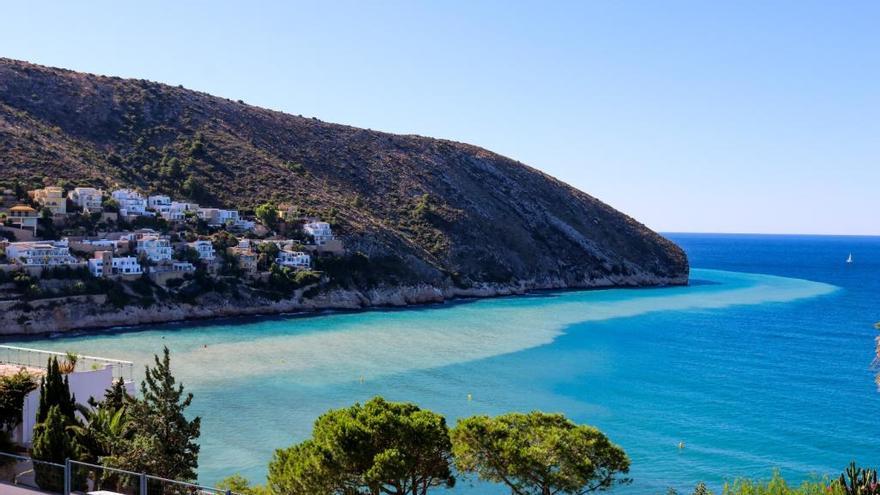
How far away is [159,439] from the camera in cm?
1608

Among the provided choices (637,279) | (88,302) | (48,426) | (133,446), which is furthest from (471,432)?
(637,279)

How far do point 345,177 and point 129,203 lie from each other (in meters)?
38.4

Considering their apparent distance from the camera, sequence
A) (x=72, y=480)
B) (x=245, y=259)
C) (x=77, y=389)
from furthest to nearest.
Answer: (x=245, y=259), (x=77, y=389), (x=72, y=480)

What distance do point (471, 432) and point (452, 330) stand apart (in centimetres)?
4890

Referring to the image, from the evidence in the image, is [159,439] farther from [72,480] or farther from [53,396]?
[53,396]

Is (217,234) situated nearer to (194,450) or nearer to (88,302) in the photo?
(88,302)

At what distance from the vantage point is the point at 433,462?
56.9ft

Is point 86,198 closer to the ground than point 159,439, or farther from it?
farther from it

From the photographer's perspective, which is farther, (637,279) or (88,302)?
(637,279)

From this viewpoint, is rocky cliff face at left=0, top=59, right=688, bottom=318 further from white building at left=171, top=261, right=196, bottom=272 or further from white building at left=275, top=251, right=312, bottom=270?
white building at left=171, top=261, right=196, bottom=272

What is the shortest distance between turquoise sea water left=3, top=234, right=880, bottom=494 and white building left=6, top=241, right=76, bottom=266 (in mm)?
10758

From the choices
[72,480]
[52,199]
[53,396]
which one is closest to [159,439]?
[72,480]

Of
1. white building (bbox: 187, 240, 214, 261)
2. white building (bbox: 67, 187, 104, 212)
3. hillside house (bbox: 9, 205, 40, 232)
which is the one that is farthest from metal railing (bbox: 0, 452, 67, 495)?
white building (bbox: 67, 187, 104, 212)

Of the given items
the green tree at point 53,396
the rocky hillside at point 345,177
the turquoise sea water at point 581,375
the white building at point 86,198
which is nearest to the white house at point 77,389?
the green tree at point 53,396
